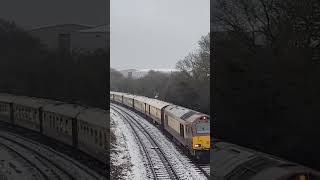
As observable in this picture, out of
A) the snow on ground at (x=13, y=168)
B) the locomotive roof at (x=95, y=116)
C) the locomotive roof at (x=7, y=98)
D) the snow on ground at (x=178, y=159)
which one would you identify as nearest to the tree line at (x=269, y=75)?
the snow on ground at (x=178, y=159)

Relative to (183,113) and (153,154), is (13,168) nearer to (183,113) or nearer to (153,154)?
(153,154)

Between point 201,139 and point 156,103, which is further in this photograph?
point 156,103

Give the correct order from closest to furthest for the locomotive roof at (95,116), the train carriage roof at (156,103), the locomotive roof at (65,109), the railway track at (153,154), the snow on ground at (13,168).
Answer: the snow on ground at (13,168)
the locomotive roof at (95,116)
the locomotive roof at (65,109)
the railway track at (153,154)
the train carriage roof at (156,103)

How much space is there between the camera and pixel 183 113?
4914 millimetres

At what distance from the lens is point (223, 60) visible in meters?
3.52

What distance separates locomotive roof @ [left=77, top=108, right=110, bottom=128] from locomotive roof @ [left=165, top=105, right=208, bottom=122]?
4.80 feet

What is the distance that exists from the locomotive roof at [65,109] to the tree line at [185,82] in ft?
2.43

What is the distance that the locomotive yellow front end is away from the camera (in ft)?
14.5

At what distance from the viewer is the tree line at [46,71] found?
11.5 ft

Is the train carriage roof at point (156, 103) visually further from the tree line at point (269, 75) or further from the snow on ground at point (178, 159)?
the tree line at point (269, 75)

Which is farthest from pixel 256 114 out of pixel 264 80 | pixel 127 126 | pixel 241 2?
Answer: pixel 127 126

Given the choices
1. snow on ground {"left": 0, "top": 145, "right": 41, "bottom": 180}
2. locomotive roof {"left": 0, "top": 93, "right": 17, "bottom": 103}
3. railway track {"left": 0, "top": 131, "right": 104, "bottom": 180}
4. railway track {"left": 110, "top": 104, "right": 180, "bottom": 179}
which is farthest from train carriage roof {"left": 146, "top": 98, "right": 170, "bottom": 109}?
snow on ground {"left": 0, "top": 145, "right": 41, "bottom": 180}

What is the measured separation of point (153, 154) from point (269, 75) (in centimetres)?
206

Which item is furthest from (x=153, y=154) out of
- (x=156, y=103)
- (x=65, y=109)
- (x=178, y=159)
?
(x=65, y=109)
